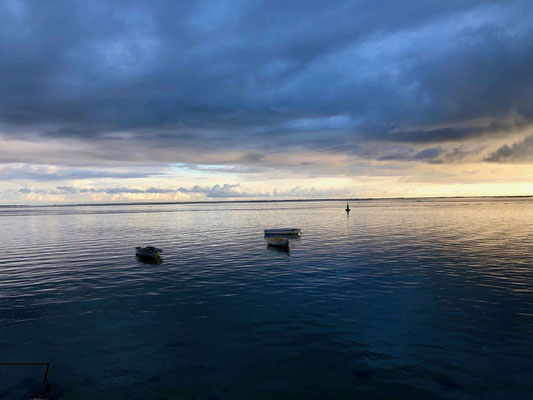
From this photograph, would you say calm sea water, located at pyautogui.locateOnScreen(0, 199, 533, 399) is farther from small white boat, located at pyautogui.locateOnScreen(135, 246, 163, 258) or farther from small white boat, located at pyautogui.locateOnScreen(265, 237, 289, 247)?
small white boat, located at pyautogui.locateOnScreen(265, 237, 289, 247)

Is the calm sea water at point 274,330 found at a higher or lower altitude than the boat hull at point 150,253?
lower

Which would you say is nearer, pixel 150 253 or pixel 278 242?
pixel 150 253

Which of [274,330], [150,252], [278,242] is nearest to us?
[274,330]

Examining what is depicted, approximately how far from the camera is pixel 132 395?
1187cm

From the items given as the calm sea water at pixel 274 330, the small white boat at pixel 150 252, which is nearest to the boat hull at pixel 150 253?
the small white boat at pixel 150 252

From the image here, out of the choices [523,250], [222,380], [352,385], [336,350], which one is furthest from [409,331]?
[523,250]

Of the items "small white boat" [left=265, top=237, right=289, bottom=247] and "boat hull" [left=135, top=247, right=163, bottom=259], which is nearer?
"boat hull" [left=135, top=247, right=163, bottom=259]

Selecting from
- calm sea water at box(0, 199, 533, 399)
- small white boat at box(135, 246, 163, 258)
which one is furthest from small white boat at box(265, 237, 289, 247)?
small white boat at box(135, 246, 163, 258)

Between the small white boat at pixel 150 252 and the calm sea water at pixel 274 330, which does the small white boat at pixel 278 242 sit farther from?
the small white boat at pixel 150 252

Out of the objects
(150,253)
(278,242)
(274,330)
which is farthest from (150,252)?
(274,330)

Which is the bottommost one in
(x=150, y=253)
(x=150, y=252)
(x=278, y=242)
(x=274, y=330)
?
(x=274, y=330)

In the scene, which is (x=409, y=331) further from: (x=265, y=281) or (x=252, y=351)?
(x=265, y=281)

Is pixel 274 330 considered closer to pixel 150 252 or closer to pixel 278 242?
pixel 150 252

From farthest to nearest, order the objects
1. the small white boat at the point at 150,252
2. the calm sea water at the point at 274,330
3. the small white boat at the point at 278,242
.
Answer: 1. the small white boat at the point at 278,242
2. the small white boat at the point at 150,252
3. the calm sea water at the point at 274,330
